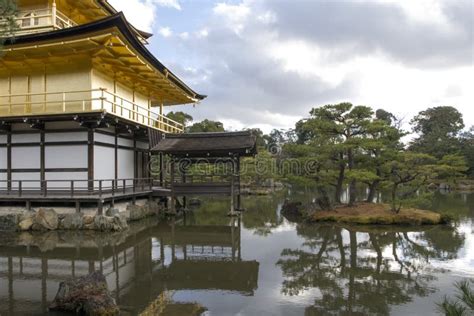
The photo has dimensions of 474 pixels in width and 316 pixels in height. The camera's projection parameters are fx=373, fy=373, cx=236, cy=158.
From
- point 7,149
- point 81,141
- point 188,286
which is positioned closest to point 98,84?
point 81,141

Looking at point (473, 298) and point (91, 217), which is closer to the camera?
point (473, 298)

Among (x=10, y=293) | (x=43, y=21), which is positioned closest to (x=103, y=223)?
(x=10, y=293)

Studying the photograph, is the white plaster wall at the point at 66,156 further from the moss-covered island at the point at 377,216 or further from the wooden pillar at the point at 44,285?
the moss-covered island at the point at 377,216

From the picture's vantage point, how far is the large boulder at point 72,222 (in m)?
14.1

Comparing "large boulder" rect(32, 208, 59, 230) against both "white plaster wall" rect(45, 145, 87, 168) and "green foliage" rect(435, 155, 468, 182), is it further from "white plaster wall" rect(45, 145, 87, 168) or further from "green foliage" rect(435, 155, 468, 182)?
"green foliage" rect(435, 155, 468, 182)

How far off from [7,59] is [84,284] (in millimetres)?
13502

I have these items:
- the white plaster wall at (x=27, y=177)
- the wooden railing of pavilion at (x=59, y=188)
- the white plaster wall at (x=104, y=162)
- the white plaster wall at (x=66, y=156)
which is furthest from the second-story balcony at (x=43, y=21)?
the wooden railing of pavilion at (x=59, y=188)

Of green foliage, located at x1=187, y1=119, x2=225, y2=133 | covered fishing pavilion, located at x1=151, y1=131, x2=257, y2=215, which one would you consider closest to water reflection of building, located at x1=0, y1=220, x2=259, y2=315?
covered fishing pavilion, located at x1=151, y1=131, x2=257, y2=215

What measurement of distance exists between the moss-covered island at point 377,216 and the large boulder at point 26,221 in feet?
38.0

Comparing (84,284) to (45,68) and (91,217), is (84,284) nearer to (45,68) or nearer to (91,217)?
(91,217)

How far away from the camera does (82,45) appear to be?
47.1 feet

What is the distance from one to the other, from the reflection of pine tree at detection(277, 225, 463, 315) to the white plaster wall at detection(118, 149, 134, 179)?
31.3 feet

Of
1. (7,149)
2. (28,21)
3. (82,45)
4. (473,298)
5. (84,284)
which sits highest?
(28,21)

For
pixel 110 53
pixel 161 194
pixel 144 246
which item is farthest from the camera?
pixel 161 194
